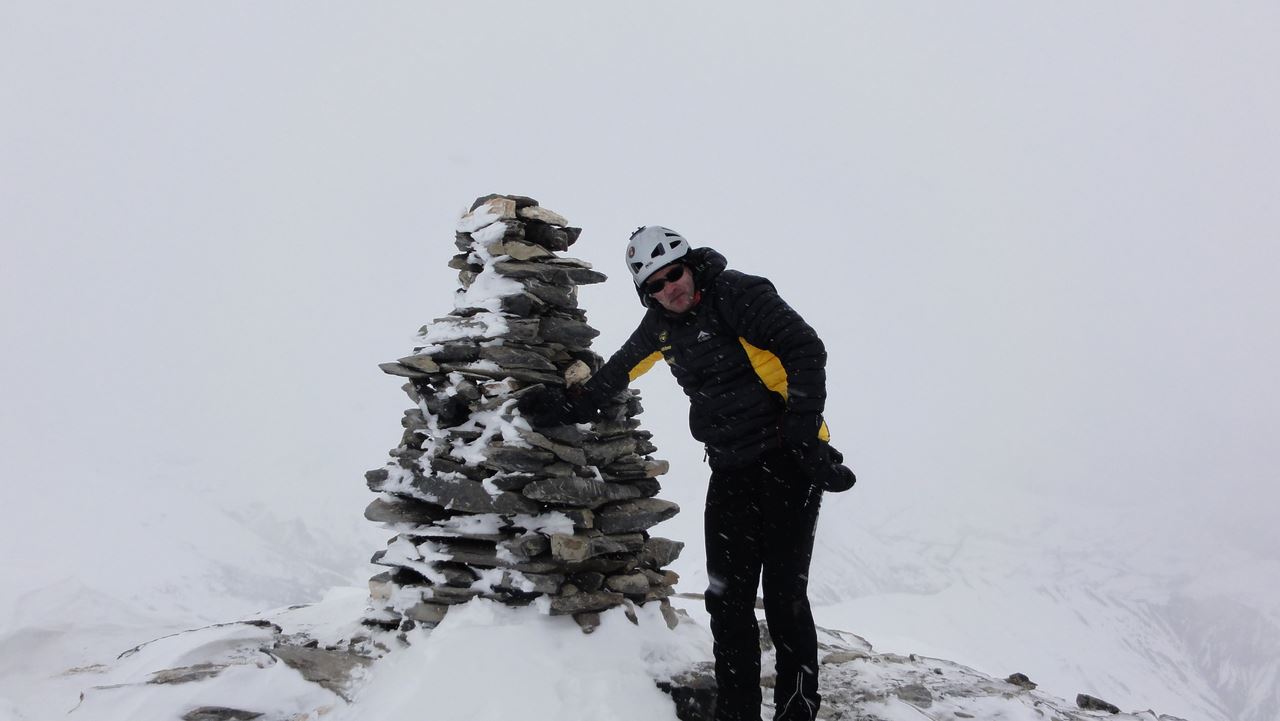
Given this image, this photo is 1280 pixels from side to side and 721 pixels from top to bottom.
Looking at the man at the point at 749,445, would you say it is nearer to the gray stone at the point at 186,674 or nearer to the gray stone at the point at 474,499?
the gray stone at the point at 474,499

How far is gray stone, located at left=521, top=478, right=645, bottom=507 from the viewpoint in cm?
696

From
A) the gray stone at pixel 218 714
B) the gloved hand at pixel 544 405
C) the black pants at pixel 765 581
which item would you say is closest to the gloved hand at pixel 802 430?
the black pants at pixel 765 581

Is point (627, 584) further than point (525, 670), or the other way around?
point (627, 584)

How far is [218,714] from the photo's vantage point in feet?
18.6

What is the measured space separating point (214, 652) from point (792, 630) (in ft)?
18.2

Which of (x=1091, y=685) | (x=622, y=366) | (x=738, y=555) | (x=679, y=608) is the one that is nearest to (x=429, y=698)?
(x=738, y=555)

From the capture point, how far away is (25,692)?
6797mm

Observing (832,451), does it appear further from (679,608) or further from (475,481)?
(679,608)

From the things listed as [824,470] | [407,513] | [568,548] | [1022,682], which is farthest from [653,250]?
[1022,682]

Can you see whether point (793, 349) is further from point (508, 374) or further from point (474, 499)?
point (474, 499)

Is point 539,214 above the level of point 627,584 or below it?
above

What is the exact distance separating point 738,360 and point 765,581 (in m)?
1.61

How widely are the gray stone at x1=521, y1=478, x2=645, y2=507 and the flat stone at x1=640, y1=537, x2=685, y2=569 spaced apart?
1.23 feet

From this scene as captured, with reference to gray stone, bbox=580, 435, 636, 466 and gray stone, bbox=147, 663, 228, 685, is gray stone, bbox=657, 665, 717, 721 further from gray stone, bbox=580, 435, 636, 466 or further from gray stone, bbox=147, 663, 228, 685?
gray stone, bbox=147, 663, 228, 685
